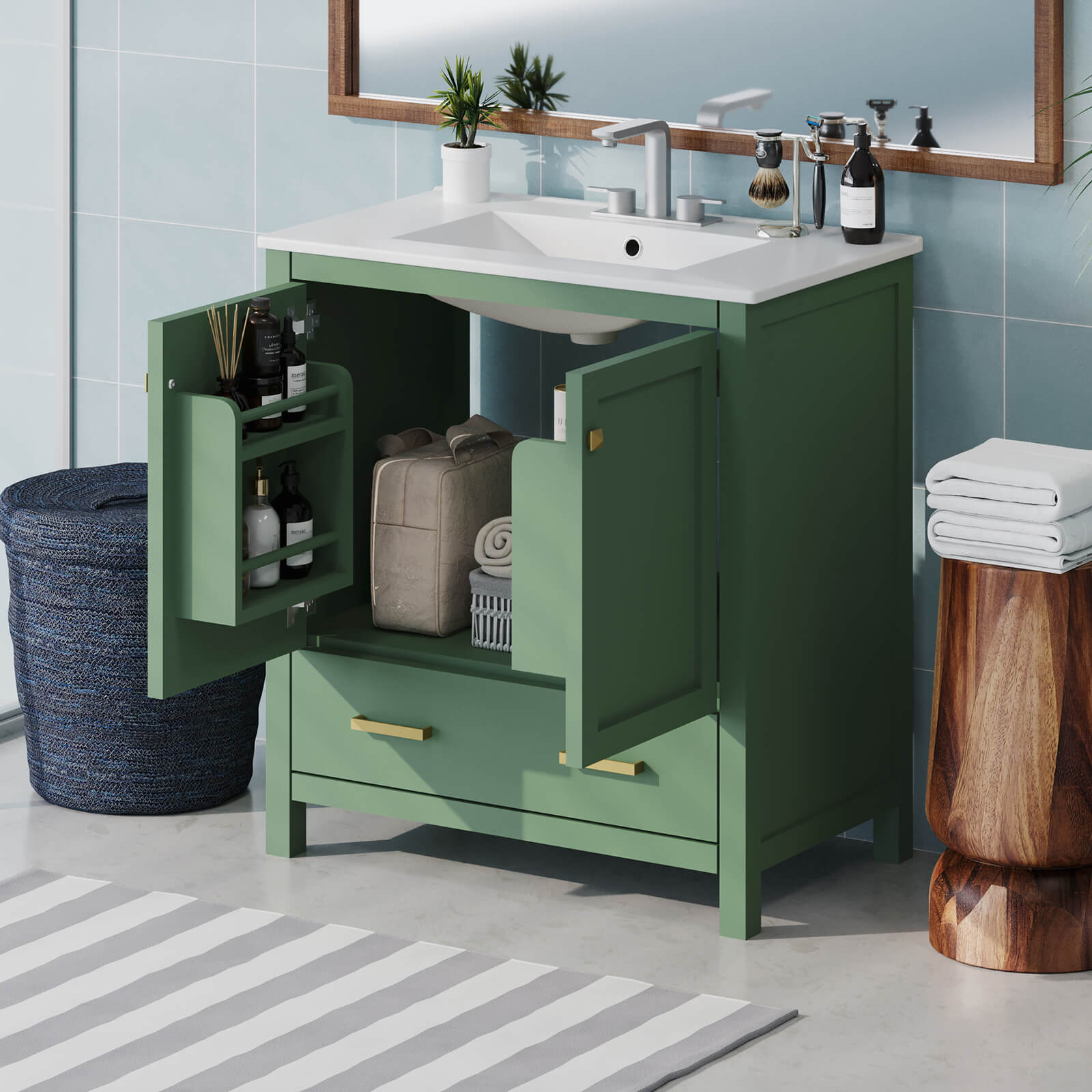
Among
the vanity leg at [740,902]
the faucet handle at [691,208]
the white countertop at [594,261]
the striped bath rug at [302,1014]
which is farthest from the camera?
the faucet handle at [691,208]

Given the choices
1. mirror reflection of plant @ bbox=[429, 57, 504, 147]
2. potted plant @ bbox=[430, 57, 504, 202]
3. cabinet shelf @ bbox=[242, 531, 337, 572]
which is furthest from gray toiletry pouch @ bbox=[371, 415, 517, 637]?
mirror reflection of plant @ bbox=[429, 57, 504, 147]

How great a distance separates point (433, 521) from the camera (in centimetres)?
357

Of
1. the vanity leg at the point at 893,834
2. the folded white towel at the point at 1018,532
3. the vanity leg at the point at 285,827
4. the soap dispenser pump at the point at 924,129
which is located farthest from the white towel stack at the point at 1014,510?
the vanity leg at the point at 285,827

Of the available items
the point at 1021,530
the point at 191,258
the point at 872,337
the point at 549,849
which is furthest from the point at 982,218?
the point at 191,258

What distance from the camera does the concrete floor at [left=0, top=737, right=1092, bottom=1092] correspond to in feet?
10.1

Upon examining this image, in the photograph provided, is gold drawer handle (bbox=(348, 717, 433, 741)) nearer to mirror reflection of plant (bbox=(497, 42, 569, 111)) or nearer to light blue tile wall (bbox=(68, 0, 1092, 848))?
light blue tile wall (bbox=(68, 0, 1092, 848))

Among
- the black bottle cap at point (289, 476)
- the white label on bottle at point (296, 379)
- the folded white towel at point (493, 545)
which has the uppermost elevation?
the white label on bottle at point (296, 379)

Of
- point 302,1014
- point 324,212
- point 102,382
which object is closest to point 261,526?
point 302,1014

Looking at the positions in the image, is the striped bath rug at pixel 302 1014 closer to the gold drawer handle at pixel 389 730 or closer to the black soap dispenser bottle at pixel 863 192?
the gold drawer handle at pixel 389 730

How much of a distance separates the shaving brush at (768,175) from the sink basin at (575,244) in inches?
3.7

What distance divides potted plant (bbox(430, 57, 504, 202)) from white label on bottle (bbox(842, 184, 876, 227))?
2.21ft

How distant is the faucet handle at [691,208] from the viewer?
144 inches

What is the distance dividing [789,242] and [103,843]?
5.06 ft

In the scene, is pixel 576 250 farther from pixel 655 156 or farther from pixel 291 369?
pixel 291 369
